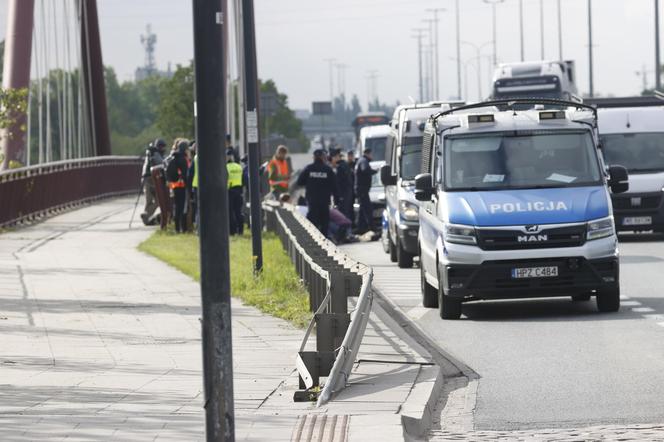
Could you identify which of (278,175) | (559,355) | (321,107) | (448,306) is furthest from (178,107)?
(559,355)

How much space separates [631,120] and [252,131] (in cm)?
1011

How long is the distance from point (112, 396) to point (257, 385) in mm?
1063

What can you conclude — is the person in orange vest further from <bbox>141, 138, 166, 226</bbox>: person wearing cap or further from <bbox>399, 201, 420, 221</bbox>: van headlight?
<bbox>399, 201, 420, 221</bbox>: van headlight

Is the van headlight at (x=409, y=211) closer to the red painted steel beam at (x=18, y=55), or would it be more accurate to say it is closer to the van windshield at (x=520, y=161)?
the van windshield at (x=520, y=161)

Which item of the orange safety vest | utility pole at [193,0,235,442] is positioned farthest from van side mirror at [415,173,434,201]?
the orange safety vest

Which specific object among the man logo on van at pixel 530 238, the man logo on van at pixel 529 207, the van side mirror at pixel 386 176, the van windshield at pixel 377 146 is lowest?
the van windshield at pixel 377 146


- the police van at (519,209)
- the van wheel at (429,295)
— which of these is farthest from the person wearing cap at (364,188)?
the police van at (519,209)

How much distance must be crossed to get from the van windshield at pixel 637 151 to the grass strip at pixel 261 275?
598 centimetres

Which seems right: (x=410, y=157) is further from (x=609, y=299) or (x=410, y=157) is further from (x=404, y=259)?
(x=609, y=299)

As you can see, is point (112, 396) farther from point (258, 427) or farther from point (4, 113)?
point (4, 113)

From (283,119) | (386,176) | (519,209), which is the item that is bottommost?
(283,119)

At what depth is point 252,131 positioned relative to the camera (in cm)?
2239

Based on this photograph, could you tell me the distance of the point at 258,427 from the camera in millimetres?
9336

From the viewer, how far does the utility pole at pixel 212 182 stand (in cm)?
695
